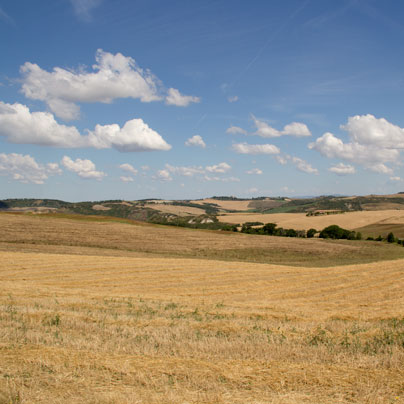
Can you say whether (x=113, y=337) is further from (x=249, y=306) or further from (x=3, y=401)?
(x=249, y=306)

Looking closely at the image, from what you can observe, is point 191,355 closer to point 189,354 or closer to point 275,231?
point 189,354

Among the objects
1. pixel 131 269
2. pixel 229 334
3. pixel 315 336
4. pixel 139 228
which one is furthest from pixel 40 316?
pixel 139 228

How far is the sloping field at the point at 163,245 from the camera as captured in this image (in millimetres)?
47188

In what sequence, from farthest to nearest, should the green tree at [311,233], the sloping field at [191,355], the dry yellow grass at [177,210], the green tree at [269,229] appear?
1. the dry yellow grass at [177,210]
2. the green tree at [269,229]
3. the green tree at [311,233]
4. the sloping field at [191,355]

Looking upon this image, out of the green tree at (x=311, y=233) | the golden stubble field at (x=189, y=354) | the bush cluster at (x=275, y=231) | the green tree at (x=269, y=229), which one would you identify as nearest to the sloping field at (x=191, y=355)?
the golden stubble field at (x=189, y=354)

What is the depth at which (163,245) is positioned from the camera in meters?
53.2

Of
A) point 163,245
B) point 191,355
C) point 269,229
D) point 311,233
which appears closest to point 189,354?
point 191,355

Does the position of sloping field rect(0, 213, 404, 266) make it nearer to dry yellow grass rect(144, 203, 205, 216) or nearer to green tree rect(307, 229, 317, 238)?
green tree rect(307, 229, 317, 238)

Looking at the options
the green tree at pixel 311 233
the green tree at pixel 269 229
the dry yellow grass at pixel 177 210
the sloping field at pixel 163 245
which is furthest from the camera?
the dry yellow grass at pixel 177 210

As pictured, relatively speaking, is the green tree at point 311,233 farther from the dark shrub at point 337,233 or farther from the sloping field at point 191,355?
Result: the sloping field at point 191,355

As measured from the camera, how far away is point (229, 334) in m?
10.5

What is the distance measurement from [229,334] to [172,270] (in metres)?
23.4

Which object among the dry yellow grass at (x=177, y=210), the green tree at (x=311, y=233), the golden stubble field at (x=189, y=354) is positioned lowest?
the green tree at (x=311, y=233)

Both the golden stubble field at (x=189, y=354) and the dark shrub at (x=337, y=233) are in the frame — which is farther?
the dark shrub at (x=337, y=233)
